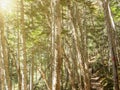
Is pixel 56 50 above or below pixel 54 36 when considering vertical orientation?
below

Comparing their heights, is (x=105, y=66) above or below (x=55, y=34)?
below

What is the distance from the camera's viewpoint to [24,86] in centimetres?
1048

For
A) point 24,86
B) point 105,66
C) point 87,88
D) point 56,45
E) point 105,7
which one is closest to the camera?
point 56,45

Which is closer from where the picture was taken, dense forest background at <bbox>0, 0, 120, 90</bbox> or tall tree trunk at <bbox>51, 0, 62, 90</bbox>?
tall tree trunk at <bbox>51, 0, 62, 90</bbox>

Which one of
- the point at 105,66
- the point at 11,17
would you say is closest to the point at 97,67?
the point at 105,66

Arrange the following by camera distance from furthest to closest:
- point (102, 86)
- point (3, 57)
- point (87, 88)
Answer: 1. point (102, 86)
2. point (87, 88)
3. point (3, 57)

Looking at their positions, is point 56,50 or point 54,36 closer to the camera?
point 56,50

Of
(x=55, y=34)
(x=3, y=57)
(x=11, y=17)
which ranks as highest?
(x=11, y=17)

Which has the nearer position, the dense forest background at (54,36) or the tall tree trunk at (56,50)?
the tall tree trunk at (56,50)

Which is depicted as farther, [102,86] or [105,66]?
[105,66]

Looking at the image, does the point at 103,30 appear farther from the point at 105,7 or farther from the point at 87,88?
the point at 87,88

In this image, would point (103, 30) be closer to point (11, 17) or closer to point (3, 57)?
point (11, 17)

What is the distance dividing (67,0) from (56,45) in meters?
5.47

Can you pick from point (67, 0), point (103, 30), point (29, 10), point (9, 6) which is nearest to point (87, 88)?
point (67, 0)
